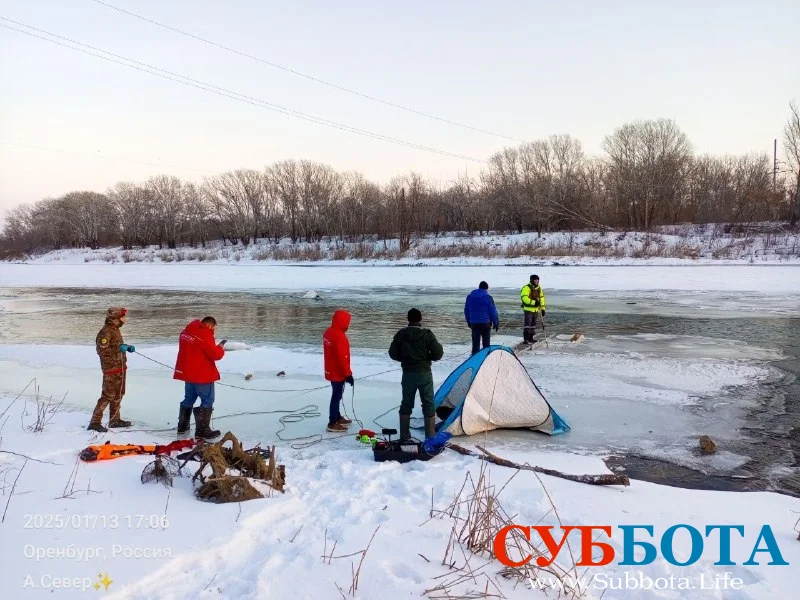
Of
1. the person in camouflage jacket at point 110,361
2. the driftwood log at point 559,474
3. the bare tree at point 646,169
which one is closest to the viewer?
the driftwood log at point 559,474

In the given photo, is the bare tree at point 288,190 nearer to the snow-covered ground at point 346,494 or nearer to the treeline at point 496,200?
the treeline at point 496,200

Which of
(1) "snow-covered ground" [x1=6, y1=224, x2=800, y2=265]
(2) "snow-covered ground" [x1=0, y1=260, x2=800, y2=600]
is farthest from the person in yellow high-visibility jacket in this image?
(1) "snow-covered ground" [x1=6, y1=224, x2=800, y2=265]

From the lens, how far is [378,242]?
5966 centimetres

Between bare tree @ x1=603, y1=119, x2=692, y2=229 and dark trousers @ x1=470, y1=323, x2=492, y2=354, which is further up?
bare tree @ x1=603, y1=119, x2=692, y2=229

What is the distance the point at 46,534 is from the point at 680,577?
4665mm

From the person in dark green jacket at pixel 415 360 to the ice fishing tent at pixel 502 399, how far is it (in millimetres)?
648

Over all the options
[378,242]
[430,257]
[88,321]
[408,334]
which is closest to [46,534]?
[408,334]

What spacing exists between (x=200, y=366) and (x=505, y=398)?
13.2 feet

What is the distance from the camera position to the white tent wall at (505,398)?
723 centimetres

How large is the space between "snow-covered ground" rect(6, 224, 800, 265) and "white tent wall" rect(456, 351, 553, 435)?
32.4 m

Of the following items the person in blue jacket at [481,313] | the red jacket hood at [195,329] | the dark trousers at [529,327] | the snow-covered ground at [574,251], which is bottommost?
the dark trousers at [529,327]

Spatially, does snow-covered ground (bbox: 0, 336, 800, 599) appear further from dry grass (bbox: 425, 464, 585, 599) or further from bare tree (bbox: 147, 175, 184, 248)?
bare tree (bbox: 147, 175, 184, 248)

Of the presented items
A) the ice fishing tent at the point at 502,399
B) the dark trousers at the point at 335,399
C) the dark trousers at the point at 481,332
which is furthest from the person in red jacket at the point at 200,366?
the dark trousers at the point at 481,332

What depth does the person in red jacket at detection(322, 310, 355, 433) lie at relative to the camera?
7.26 metres
